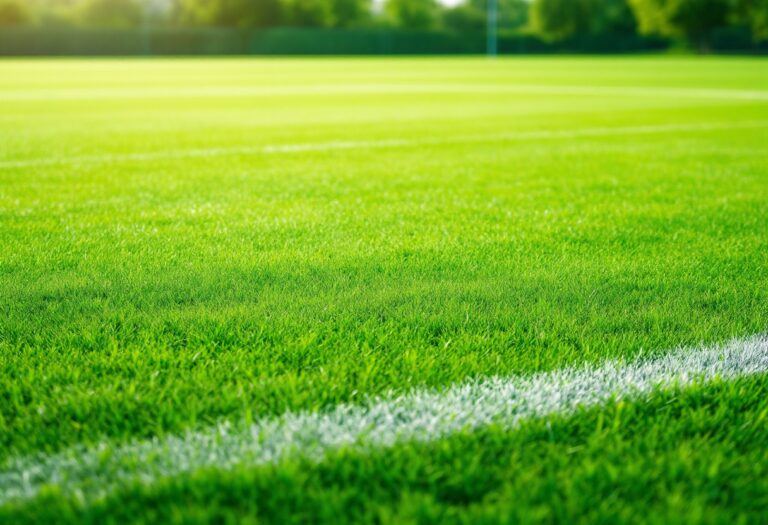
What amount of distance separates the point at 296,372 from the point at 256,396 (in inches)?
6.5

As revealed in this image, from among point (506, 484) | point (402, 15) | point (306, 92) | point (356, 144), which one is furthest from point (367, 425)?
point (402, 15)

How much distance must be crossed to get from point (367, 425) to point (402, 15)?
283ft

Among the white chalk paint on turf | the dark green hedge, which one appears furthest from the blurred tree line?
the white chalk paint on turf

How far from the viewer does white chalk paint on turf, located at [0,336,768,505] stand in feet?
5.01

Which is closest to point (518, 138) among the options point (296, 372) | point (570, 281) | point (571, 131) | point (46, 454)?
point (571, 131)

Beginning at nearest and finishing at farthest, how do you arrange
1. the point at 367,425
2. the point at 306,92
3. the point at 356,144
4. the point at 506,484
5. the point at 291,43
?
the point at 506,484 < the point at 367,425 < the point at 356,144 < the point at 306,92 < the point at 291,43

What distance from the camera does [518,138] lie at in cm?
833

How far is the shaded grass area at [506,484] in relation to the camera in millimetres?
1394

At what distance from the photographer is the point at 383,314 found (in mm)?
2510

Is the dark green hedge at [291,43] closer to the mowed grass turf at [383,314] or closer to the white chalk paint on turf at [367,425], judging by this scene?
the mowed grass turf at [383,314]

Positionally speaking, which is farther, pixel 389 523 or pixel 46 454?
pixel 46 454

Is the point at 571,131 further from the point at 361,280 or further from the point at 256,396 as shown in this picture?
the point at 256,396

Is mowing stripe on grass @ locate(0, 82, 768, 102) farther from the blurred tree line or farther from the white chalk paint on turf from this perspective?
the blurred tree line

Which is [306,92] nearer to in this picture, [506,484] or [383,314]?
[383,314]
